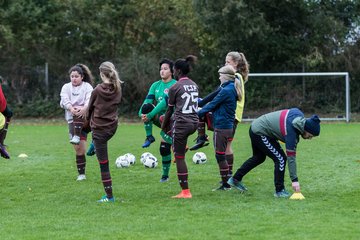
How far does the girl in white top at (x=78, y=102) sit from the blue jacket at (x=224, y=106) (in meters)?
2.30

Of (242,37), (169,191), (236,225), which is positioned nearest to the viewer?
(236,225)

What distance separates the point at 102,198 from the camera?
917 cm

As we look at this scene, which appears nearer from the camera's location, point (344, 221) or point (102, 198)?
point (344, 221)

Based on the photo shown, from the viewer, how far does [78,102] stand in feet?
36.5

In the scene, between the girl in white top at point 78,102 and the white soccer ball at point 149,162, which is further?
the white soccer ball at point 149,162

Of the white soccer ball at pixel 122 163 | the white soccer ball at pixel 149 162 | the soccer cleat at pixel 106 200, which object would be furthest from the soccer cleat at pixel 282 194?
the white soccer ball at pixel 122 163

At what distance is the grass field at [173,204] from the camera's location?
282 inches

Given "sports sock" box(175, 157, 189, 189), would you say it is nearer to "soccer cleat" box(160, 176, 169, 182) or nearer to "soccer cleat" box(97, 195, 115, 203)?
"soccer cleat" box(97, 195, 115, 203)

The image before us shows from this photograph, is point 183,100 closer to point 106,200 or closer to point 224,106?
point 224,106

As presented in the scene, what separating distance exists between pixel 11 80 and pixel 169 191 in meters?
22.6

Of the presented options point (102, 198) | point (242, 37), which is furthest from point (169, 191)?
point (242, 37)

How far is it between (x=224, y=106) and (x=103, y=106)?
1756 millimetres

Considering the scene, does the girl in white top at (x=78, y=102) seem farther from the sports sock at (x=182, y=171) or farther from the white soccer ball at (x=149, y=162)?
the sports sock at (x=182, y=171)

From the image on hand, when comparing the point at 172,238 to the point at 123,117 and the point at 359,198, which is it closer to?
the point at 359,198
